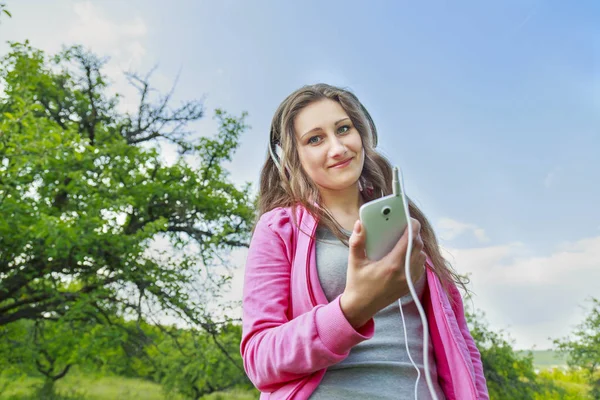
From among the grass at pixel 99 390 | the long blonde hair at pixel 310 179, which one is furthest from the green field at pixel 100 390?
the long blonde hair at pixel 310 179

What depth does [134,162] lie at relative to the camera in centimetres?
975

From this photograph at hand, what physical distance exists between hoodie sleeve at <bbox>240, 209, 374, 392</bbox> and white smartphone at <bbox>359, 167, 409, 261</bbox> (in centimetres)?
13

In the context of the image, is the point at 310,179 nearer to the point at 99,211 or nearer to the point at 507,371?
the point at 99,211

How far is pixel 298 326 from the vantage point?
3.34 feet

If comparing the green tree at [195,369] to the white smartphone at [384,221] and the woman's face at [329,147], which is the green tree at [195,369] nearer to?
the woman's face at [329,147]

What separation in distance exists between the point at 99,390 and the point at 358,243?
15618 mm

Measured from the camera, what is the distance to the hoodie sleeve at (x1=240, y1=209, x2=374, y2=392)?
3.23 ft

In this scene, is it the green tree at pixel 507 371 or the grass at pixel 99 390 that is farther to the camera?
the grass at pixel 99 390

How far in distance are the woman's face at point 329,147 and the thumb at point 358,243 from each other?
1.36ft

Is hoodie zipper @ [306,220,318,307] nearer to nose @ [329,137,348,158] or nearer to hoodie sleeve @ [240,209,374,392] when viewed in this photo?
hoodie sleeve @ [240,209,374,392]

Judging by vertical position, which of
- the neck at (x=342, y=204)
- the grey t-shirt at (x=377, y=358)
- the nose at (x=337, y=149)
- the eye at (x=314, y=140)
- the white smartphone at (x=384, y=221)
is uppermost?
the eye at (x=314, y=140)

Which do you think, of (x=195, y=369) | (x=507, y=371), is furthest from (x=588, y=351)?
(x=195, y=369)

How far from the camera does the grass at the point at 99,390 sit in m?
12.6

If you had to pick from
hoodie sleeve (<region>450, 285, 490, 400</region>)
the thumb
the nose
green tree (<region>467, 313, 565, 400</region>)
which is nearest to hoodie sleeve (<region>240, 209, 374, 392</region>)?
the thumb
